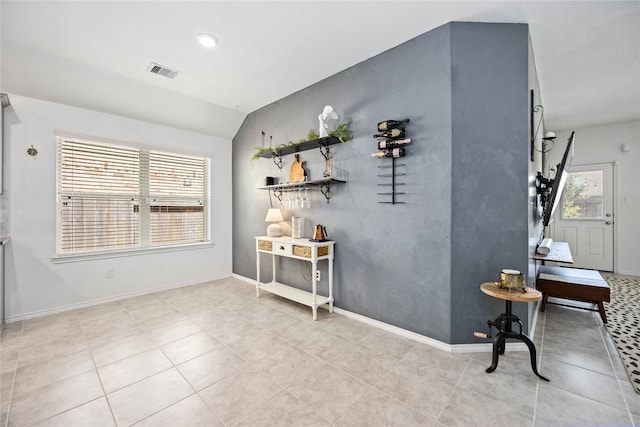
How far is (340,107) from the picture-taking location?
118 inches

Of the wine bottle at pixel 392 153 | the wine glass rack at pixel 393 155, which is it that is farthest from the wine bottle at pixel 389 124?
the wine bottle at pixel 392 153

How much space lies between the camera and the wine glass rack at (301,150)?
2.97 meters

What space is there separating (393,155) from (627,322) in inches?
118

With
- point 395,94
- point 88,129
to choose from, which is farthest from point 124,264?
point 395,94

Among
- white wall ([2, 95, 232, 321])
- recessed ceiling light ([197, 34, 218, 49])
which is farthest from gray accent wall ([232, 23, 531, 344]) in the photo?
white wall ([2, 95, 232, 321])

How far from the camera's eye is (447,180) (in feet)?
7.25

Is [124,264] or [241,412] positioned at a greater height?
[124,264]

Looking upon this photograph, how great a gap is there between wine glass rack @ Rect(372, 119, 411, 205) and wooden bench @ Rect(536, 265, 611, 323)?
2.07 m

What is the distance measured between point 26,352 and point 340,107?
368 centimetres

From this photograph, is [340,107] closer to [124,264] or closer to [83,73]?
[83,73]

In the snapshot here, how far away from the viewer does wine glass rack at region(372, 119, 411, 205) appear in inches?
95.7

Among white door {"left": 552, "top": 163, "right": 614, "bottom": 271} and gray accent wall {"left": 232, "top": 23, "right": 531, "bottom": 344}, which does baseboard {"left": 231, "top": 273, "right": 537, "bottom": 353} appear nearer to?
gray accent wall {"left": 232, "top": 23, "right": 531, "bottom": 344}

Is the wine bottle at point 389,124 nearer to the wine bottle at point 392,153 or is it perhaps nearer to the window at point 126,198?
the wine bottle at point 392,153

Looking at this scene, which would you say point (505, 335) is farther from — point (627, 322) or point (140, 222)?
point (140, 222)
